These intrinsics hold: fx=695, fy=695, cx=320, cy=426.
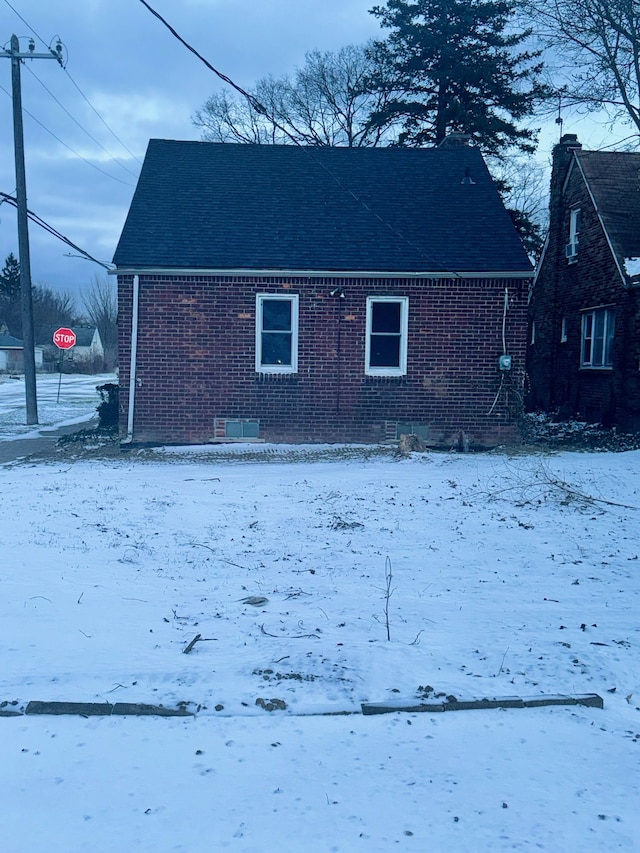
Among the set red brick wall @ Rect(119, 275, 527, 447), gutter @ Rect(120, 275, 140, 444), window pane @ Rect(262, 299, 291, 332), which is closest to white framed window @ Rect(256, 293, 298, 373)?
window pane @ Rect(262, 299, 291, 332)

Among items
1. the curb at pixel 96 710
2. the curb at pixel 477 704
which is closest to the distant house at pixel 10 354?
the curb at pixel 96 710

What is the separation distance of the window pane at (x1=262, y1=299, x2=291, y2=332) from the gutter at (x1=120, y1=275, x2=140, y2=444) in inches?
96.8

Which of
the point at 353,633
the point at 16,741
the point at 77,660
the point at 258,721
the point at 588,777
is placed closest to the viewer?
the point at 588,777

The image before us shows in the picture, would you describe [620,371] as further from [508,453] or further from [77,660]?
[77,660]

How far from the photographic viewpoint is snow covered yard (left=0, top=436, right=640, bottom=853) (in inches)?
114

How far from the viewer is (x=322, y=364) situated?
539 inches

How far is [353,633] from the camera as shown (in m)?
4.78

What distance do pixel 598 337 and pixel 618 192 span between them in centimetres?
400

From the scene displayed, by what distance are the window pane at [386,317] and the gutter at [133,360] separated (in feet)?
15.2

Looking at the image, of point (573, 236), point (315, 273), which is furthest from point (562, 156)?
point (315, 273)

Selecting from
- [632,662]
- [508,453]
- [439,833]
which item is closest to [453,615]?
[632,662]

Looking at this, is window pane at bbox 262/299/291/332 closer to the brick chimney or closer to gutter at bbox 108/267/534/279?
gutter at bbox 108/267/534/279

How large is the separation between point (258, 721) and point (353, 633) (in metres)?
1.26

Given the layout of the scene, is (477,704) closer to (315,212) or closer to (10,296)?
(315,212)
